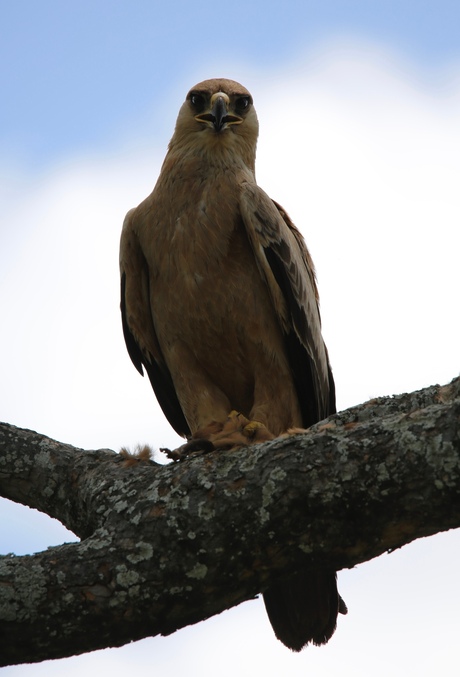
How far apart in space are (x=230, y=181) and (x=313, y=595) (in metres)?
2.72

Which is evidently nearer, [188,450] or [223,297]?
[188,450]

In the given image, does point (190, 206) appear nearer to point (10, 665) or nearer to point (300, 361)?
point (300, 361)

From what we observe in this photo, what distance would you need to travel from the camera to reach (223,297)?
231 inches

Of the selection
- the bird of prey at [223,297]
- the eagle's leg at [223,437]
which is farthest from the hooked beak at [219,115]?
the eagle's leg at [223,437]

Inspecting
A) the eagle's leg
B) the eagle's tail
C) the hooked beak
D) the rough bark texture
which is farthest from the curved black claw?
the hooked beak

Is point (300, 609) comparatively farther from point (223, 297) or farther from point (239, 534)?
point (223, 297)

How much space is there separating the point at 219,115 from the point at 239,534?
146 inches

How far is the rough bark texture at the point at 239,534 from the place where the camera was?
11.1 feet

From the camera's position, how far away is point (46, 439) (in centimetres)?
494

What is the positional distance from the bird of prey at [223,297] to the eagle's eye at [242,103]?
426mm

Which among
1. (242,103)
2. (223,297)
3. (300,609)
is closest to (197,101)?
(242,103)

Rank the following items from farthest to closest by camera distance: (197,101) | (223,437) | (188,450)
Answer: (197,101) → (223,437) → (188,450)

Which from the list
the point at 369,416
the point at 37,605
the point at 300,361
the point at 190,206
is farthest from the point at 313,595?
the point at 190,206

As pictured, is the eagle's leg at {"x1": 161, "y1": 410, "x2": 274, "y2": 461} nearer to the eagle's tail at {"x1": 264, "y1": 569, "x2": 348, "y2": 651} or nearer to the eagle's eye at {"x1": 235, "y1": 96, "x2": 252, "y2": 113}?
the eagle's tail at {"x1": 264, "y1": 569, "x2": 348, "y2": 651}
